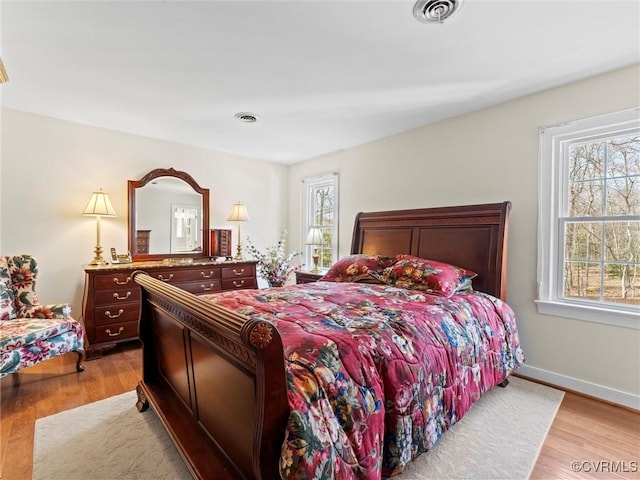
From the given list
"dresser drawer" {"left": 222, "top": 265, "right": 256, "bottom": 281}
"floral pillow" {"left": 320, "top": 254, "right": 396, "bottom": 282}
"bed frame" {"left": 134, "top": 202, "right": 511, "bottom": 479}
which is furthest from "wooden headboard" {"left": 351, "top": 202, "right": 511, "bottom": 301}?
"dresser drawer" {"left": 222, "top": 265, "right": 256, "bottom": 281}

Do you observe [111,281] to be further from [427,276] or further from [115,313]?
[427,276]

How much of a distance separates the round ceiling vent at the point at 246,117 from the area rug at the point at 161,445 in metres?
2.68

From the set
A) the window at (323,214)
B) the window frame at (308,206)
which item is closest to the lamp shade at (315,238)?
the window at (323,214)

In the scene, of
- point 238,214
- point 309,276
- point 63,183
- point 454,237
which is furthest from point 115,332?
point 454,237

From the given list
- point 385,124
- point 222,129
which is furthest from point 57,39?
point 385,124

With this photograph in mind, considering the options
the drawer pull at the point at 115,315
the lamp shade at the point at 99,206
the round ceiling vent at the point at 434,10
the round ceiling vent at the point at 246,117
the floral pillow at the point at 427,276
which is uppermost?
the round ceiling vent at the point at 434,10

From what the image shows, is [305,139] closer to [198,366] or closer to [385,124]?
[385,124]

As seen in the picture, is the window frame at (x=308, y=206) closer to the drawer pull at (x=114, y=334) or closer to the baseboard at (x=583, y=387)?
the drawer pull at (x=114, y=334)

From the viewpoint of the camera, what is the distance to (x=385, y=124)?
134 inches

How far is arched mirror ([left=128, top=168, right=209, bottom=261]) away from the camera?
376 centimetres

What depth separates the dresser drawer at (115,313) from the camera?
3.06 metres

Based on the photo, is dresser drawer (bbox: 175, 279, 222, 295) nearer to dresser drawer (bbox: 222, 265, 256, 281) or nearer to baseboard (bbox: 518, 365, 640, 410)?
dresser drawer (bbox: 222, 265, 256, 281)

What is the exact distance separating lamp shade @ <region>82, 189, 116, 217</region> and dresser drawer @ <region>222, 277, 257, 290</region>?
148 centimetres

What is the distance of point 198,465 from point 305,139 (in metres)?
3.46
